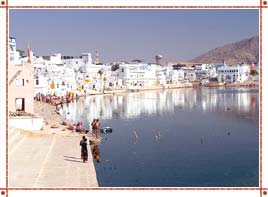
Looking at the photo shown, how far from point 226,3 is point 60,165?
3.63 m

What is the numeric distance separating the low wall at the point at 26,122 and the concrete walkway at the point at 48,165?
0.48m

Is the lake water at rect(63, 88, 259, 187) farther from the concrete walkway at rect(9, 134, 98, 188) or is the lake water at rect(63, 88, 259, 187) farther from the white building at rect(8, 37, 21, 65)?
the white building at rect(8, 37, 21, 65)

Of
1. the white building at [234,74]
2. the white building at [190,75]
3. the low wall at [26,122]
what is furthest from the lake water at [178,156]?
the white building at [190,75]

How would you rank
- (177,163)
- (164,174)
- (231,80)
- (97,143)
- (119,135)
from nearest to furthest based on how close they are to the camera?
(164,174)
(177,163)
(97,143)
(119,135)
(231,80)

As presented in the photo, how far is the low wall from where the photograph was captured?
8508mm

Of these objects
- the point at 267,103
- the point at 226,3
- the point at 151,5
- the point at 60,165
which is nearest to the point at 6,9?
the point at 151,5

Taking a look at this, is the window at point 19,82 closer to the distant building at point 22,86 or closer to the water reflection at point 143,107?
the distant building at point 22,86

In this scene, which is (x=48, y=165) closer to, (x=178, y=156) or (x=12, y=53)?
(x=178, y=156)

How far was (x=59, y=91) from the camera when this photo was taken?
99.0 feet

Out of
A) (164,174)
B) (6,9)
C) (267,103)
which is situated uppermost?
(6,9)

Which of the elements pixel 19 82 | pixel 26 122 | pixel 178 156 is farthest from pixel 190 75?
pixel 26 122

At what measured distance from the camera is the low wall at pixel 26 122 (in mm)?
8508

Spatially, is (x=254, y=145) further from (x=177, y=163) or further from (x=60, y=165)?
(x=60, y=165)

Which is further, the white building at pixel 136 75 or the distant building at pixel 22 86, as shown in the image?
the white building at pixel 136 75
